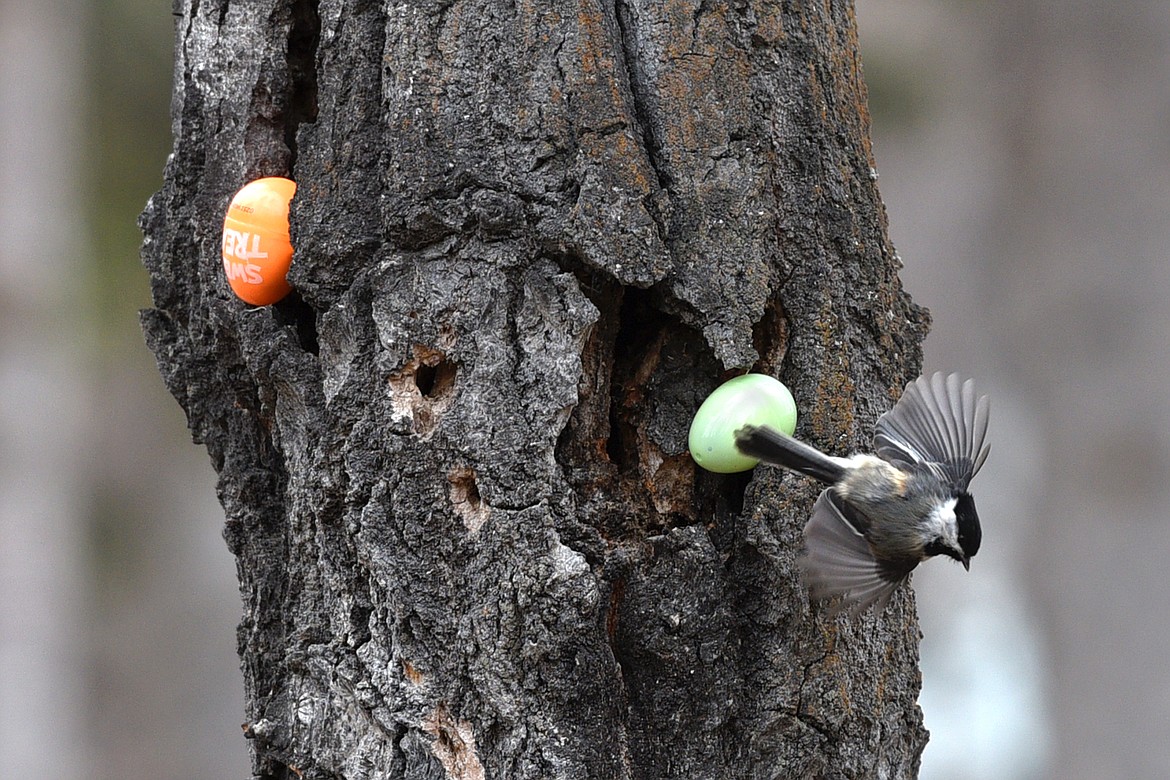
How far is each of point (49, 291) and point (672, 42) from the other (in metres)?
5.61

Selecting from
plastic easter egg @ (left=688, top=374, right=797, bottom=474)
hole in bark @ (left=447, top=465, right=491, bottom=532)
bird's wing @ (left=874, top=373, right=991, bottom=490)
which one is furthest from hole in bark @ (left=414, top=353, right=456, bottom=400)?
bird's wing @ (left=874, top=373, right=991, bottom=490)

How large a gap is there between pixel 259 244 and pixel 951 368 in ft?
22.0

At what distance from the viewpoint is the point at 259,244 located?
2033 millimetres

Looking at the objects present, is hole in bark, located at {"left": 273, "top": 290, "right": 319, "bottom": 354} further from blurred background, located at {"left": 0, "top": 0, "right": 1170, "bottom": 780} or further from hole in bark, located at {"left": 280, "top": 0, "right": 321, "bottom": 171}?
blurred background, located at {"left": 0, "top": 0, "right": 1170, "bottom": 780}

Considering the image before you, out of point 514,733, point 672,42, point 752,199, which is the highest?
point 672,42

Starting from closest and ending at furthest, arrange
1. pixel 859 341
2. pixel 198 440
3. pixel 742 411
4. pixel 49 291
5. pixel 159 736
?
pixel 742 411 → pixel 859 341 → pixel 198 440 → pixel 49 291 → pixel 159 736

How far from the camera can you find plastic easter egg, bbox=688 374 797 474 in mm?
1795

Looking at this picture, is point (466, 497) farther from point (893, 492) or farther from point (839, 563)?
point (893, 492)

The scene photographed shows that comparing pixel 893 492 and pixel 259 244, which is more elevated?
pixel 259 244

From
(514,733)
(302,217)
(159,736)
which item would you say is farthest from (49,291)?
(514,733)

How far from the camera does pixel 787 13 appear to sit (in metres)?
2.03

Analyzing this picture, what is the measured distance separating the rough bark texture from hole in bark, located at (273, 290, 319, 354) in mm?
76

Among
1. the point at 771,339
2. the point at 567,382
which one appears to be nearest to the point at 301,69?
the point at 567,382

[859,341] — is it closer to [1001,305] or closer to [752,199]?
[752,199]
